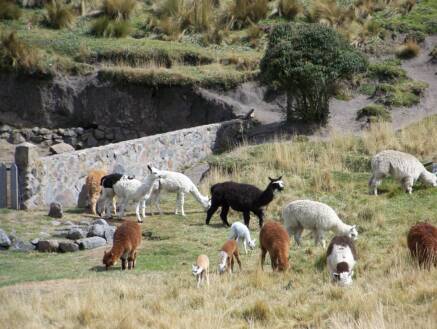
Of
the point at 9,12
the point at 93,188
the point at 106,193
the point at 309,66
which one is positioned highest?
the point at 9,12

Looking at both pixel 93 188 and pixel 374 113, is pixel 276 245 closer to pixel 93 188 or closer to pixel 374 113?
pixel 93 188

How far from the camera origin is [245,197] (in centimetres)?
1809

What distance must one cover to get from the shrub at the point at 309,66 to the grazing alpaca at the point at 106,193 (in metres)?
8.34

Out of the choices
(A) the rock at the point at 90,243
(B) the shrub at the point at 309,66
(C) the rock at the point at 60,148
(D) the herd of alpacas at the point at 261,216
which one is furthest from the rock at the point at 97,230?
(B) the shrub at the point at 309,66

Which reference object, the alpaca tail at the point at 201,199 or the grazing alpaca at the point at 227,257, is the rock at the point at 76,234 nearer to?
the alpaca tail at the point at 201,199

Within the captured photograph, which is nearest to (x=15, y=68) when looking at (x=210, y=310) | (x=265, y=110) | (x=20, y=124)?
(x=20, y=124)

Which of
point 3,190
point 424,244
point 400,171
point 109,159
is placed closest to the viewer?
point 424,244

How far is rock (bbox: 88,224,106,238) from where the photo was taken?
17.2m

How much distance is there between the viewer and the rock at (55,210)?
1911 cm

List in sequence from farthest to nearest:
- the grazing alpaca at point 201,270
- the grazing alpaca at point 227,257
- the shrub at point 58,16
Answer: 1. the shrub at point 58,16
2. the grazing alpaca at point 227,257
3. the grazing alpaca at point 201,270

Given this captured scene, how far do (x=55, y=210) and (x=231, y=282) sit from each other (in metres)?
7.12

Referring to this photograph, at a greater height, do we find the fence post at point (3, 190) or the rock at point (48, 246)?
the fence post at point (3, 190)

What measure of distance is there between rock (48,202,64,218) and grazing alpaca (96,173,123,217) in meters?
1.04

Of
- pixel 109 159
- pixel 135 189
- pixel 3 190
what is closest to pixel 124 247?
pixel 135 189
